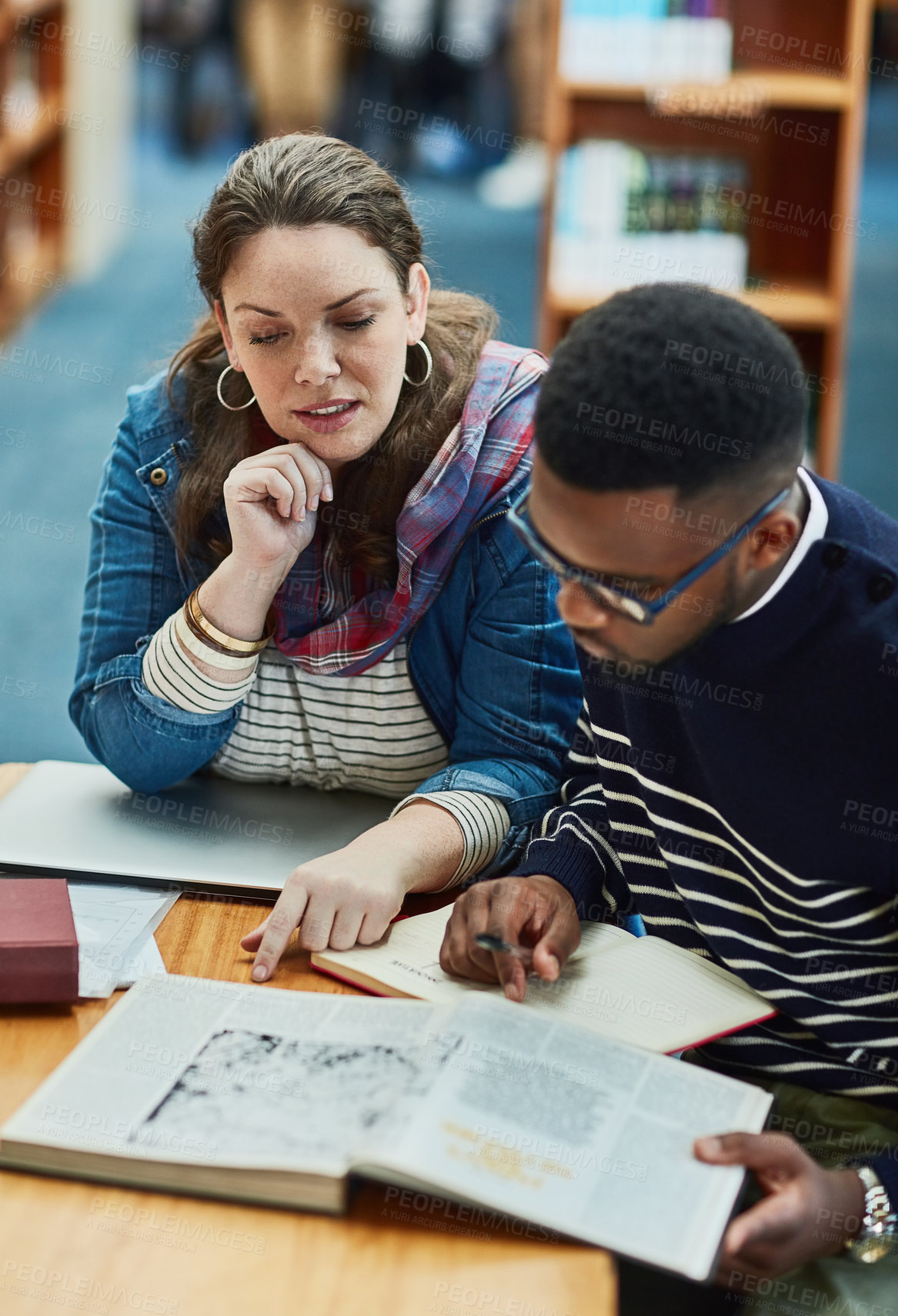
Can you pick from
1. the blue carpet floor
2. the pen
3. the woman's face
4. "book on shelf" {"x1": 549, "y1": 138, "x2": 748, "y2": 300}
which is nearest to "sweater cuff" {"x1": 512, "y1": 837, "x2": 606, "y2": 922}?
the pen

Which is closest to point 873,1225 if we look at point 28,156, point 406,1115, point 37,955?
point 406,1115

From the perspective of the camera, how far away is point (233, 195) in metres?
1.43

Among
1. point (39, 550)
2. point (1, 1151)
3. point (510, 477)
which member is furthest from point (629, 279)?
point (1, 1151)

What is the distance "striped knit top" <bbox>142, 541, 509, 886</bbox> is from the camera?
1.57 meters

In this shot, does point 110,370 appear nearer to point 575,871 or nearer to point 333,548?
point 333,548

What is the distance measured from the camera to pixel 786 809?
3.65 ft

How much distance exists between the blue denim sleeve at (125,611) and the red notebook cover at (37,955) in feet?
1.16

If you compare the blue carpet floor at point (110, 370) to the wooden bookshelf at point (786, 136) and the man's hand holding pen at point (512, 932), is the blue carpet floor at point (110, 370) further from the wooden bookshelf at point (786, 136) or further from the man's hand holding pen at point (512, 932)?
the man's hand holding pen at point (512, 932)

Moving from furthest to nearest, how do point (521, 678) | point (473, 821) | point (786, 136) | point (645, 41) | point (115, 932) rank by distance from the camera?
point (786, 136) → point (645, 41) → point (521, 678) → point (473, 821) → point (115, 932)

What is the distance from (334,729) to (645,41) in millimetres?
2483

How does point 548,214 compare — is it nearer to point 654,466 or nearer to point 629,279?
point 629,279

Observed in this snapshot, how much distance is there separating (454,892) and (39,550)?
267 cm

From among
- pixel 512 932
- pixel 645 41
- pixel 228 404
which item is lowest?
pixel 512 932

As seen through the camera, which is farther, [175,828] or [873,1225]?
[175,828]
